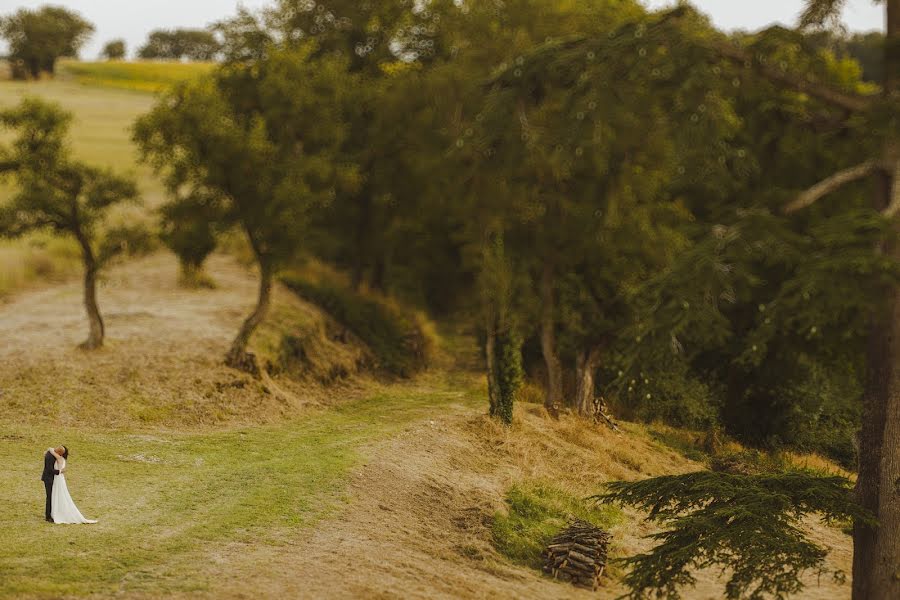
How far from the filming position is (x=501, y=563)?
15.8 meters

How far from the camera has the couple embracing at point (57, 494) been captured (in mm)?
13898

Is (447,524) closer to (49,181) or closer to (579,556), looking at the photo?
(579,556)

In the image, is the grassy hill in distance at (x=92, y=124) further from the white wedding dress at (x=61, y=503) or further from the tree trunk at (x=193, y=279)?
the white wedding dress at (x=61, y=503)

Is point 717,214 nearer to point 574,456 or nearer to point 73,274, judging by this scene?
point 574,456

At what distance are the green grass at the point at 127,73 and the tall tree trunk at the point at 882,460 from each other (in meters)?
103

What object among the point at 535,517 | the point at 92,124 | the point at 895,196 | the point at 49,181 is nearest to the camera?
the point at 895,196

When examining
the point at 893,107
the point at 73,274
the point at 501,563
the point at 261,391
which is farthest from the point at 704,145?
the point at 73,274

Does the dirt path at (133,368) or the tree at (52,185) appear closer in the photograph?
the dirt path at (133,368)

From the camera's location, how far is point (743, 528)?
1063 centimetres

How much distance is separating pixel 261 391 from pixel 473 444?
→ 21.7 ft

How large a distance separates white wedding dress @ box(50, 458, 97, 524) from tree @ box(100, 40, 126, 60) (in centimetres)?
15066

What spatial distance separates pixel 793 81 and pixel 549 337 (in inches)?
688

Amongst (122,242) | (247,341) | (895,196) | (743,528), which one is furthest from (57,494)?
(895,196)


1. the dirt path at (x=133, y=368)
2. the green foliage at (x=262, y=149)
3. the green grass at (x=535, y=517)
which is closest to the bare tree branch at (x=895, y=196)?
the green grass at (x=535, y=517)
